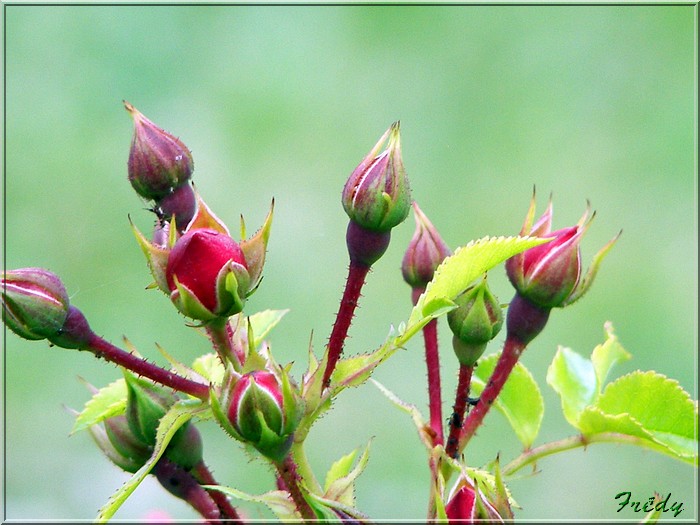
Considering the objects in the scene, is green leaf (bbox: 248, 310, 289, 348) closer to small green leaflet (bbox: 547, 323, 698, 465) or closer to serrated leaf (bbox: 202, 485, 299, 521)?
serrated leaf (bbox: 202, 485, 299, 521)

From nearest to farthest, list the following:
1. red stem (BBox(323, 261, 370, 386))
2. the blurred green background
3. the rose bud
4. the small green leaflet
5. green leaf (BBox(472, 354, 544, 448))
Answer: the rose bud < red stem (BBox(323, 261, 370, 386)) < the small green leaflet < green leaf (BBox(472, 354, 544, 448)) < the blurred green background

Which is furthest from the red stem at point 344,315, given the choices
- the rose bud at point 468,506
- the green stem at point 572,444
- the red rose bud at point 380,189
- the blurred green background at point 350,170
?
the blurred green background at point 350,170

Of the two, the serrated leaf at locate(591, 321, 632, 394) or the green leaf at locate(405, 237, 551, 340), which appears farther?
the serrated leaf at locate(591, 321, 632, 394)

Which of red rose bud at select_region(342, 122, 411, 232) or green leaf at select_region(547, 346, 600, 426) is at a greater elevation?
red rose bud at select_region(342, 122, 411, 232)

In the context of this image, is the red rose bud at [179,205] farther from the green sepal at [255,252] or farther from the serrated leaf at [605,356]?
the serrated leaf at [605,356]

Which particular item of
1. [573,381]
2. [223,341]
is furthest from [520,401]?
[223,341]

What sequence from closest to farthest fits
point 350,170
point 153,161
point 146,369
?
point 146,369, point 153,161, point 350,170

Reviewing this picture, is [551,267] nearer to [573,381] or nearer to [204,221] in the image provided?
[573,381]

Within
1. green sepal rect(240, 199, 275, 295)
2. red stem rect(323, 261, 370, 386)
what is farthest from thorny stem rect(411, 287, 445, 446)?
green sepal rect(240, 199, 275, 295)
